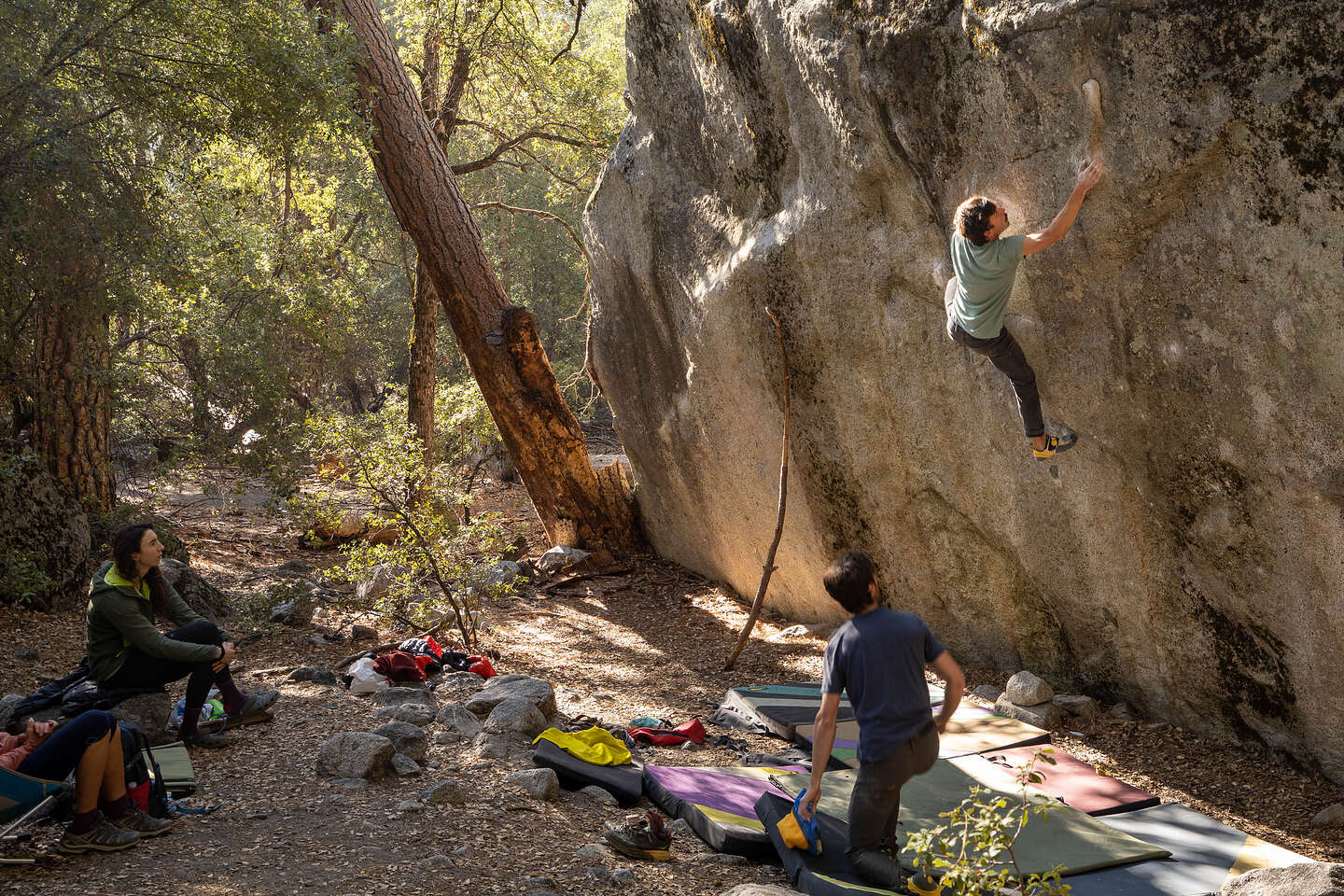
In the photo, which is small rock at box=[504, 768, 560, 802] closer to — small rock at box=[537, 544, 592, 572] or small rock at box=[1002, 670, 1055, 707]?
small rock at box=[1002, 670, 1055, 707]

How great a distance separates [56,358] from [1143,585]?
854 cm

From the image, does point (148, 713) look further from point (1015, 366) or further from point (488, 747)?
point (1015, 366)

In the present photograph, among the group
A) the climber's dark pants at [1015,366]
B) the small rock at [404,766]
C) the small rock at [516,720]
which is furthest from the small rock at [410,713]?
the climber's dark pants at [1015,366]

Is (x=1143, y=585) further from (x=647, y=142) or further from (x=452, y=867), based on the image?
(x=647, y=142)

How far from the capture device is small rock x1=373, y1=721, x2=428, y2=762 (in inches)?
212

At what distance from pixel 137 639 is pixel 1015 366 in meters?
4.85

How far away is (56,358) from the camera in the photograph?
870cm

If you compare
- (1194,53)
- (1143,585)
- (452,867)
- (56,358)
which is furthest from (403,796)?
(56,358)

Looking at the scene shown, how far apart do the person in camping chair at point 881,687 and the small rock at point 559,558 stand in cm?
747

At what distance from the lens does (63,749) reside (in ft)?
13.4

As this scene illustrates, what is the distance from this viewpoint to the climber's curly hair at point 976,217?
17.0ft

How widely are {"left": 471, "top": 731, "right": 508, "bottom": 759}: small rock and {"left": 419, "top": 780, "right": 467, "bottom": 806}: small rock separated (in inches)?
24.1

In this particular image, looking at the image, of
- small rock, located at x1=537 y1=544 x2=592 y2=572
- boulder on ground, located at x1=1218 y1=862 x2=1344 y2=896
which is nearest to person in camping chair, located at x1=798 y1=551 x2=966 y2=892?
boulder on ground, located at x1=1218 y1=862 x2=1344 y2=896

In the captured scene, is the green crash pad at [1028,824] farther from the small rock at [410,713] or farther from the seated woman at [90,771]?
the seated woman at [90,771]
